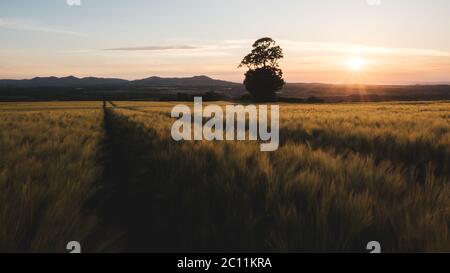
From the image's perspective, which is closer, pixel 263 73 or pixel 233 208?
pixel 233 208

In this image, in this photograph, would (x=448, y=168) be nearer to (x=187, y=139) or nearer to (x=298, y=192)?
(x=298, y=192)

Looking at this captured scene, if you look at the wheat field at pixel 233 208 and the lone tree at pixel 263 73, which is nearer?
the wheat field at pixel 233 208

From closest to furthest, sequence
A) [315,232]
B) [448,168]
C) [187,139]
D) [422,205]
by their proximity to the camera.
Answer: [315,232]
[422,205]
[448,168]
[187,139]

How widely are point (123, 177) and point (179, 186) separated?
7.75ft

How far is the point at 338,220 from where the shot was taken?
267cm

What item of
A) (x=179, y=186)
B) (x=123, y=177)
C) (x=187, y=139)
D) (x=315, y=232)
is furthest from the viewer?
(x=187, y=139)

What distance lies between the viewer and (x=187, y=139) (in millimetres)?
7453

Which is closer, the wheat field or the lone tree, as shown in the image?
the wheat field

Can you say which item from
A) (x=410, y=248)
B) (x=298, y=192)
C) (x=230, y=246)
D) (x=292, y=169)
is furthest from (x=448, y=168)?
(x=230, y=246)
